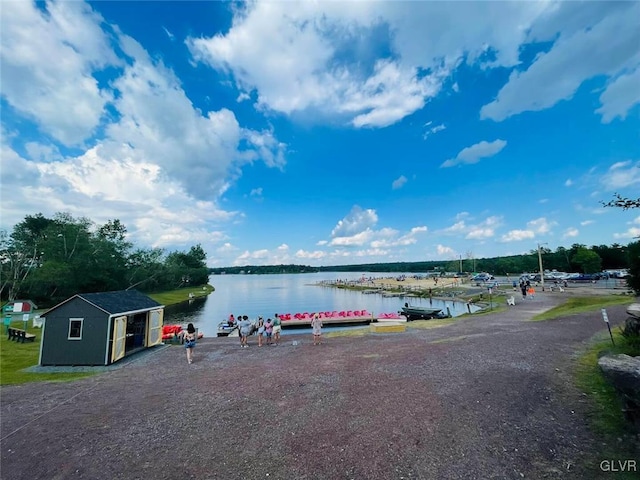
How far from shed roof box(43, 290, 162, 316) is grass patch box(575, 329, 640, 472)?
1822 centimetres

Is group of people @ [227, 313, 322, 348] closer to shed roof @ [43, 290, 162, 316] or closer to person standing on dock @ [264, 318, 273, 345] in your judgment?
person standing on dock @ [264, 318, 273, 345]

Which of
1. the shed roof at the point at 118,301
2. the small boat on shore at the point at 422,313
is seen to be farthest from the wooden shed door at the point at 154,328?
the small boat on shore at the point at 422,313

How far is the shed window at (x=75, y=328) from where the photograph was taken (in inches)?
577

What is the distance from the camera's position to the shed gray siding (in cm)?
1462

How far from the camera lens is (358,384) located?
33.1ft

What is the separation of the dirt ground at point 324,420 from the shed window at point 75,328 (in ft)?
9.54

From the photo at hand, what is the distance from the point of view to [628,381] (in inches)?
237

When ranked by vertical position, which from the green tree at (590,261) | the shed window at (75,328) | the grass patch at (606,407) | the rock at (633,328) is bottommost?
the grass patch at (606,407)

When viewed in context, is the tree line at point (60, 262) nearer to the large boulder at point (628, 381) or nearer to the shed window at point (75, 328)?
the shed window at point (75, 328)

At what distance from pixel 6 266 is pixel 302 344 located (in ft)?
214

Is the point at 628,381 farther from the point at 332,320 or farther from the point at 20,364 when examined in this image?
the point at 332,320

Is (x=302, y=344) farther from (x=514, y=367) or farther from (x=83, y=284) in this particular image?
(x=83, y=284)

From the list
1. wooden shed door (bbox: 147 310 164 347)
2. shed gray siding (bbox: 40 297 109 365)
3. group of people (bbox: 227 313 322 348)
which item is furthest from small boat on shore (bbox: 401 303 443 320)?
shed gray siding (bbox: 40 297 109 365)

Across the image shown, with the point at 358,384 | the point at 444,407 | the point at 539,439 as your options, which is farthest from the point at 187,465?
the point at 539,439
